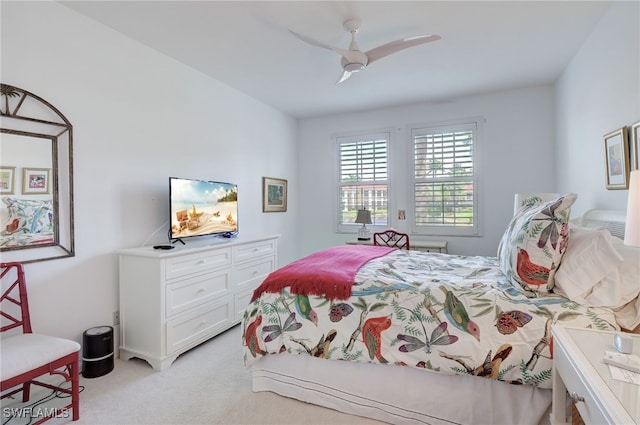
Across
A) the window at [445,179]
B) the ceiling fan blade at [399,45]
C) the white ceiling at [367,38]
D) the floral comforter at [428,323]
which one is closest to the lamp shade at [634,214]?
the floral comforter at [428,323]

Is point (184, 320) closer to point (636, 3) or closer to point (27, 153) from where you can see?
point (27, 153)

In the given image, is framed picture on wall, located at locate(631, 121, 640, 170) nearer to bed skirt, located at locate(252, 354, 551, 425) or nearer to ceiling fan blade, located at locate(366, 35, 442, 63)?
ceiling fan blade, located at locate(366, 35, 442, 63)

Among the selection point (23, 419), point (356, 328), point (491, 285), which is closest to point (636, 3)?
point (491, 285)

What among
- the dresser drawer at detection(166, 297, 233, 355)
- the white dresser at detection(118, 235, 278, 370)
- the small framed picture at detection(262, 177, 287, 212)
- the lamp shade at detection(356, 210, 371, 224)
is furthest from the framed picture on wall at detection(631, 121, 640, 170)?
the small framed picture at detection(262, 177, 287, 212)

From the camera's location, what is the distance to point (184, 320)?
8.42 ft

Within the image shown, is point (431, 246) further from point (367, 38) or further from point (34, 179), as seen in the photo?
point (34, 179)

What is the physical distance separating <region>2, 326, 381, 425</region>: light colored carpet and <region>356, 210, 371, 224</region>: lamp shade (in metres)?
2.60

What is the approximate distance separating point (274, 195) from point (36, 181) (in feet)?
9.25

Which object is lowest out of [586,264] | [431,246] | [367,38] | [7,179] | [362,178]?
[431,246]

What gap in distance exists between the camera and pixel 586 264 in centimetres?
156

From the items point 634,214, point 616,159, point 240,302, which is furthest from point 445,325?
point 240,302

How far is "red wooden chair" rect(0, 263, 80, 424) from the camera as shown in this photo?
5.17ft

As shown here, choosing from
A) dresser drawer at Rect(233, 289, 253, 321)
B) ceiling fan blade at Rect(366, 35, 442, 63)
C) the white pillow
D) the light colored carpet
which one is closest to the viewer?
the white pillow

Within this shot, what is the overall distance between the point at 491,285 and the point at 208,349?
7.41ft
